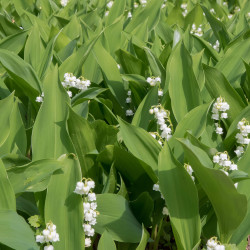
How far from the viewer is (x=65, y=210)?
1.62m

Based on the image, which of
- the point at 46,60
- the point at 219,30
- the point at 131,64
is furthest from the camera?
the point at 219,30

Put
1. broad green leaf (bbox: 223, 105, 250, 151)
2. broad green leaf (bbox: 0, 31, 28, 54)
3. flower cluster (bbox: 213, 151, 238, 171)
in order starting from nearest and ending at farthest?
flower cluster (bbox: 213, 151, 238, 171) < broad green leaf (bbox: 223, 105, 250, 151) < broad green leaf (bbox: 0, 31, 28, 54)

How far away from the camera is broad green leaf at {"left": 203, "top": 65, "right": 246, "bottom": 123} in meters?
2.25

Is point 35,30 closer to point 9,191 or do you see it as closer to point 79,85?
point 79,85

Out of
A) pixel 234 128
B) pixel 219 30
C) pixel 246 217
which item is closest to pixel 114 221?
pixel 246 217

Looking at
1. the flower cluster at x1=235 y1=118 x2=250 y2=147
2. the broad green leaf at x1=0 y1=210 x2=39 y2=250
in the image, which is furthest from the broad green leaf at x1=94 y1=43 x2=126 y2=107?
the broad green leaf at x1=0 y1=210 x2=39 y2=250

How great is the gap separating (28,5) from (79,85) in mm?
1827

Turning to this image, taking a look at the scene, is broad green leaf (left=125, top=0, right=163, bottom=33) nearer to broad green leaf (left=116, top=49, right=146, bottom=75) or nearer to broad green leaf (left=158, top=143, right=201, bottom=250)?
broad green leaf (left=116, top=49, right=146, bottom=75)

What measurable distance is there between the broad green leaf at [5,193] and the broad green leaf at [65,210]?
11 cm

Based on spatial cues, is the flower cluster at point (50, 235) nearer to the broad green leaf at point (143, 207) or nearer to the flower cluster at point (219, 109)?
the broad green leaf at point (143, 207)

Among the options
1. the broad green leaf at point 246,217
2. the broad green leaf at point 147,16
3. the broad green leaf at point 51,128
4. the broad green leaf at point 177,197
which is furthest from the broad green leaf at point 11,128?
the broad green leaf at point 147,16

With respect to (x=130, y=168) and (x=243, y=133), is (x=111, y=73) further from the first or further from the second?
(x=243, y=133)

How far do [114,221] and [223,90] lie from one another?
0.85 metres

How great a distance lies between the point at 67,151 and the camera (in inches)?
72.2
